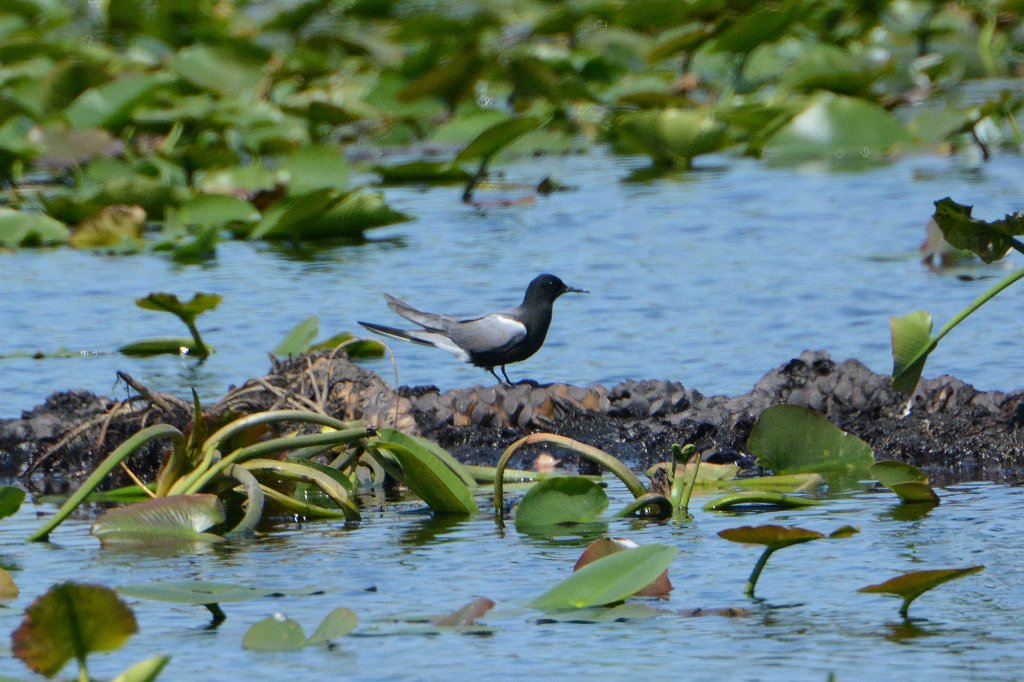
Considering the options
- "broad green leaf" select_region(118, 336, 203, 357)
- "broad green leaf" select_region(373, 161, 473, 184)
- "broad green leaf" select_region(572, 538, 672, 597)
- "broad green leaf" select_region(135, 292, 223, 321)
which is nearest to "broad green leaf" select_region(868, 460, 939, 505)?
"broad green leaf" select_region(572, 538, 672, 597)

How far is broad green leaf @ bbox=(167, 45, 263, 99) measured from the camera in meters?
12.9

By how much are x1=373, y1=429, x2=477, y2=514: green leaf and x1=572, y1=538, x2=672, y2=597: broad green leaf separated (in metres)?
0.84

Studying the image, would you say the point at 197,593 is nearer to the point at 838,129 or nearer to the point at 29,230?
the point at 29,230

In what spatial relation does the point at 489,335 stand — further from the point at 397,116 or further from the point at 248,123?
the point at 397,116

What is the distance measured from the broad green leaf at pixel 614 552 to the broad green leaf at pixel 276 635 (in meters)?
0.69

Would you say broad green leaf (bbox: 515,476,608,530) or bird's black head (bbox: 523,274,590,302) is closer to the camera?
broad green leaf (bbox: 515,476,608,530)

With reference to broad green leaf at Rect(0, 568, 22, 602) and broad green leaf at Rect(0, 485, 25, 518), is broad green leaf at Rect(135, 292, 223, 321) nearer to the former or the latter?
broad green leaf at Rect(0, 485, 25, 518)

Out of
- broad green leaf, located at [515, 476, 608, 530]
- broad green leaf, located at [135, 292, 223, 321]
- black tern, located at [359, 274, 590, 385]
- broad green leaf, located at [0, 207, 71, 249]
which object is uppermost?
broad green leaf, located at [0, 207, 71, 249]

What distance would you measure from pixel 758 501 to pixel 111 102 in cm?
792

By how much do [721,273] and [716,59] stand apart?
19.8 ft

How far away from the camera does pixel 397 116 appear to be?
13516mm

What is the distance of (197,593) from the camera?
3.42 meters

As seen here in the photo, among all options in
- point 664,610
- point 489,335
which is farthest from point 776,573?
point 489,335

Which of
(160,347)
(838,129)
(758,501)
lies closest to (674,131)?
(838,129)
